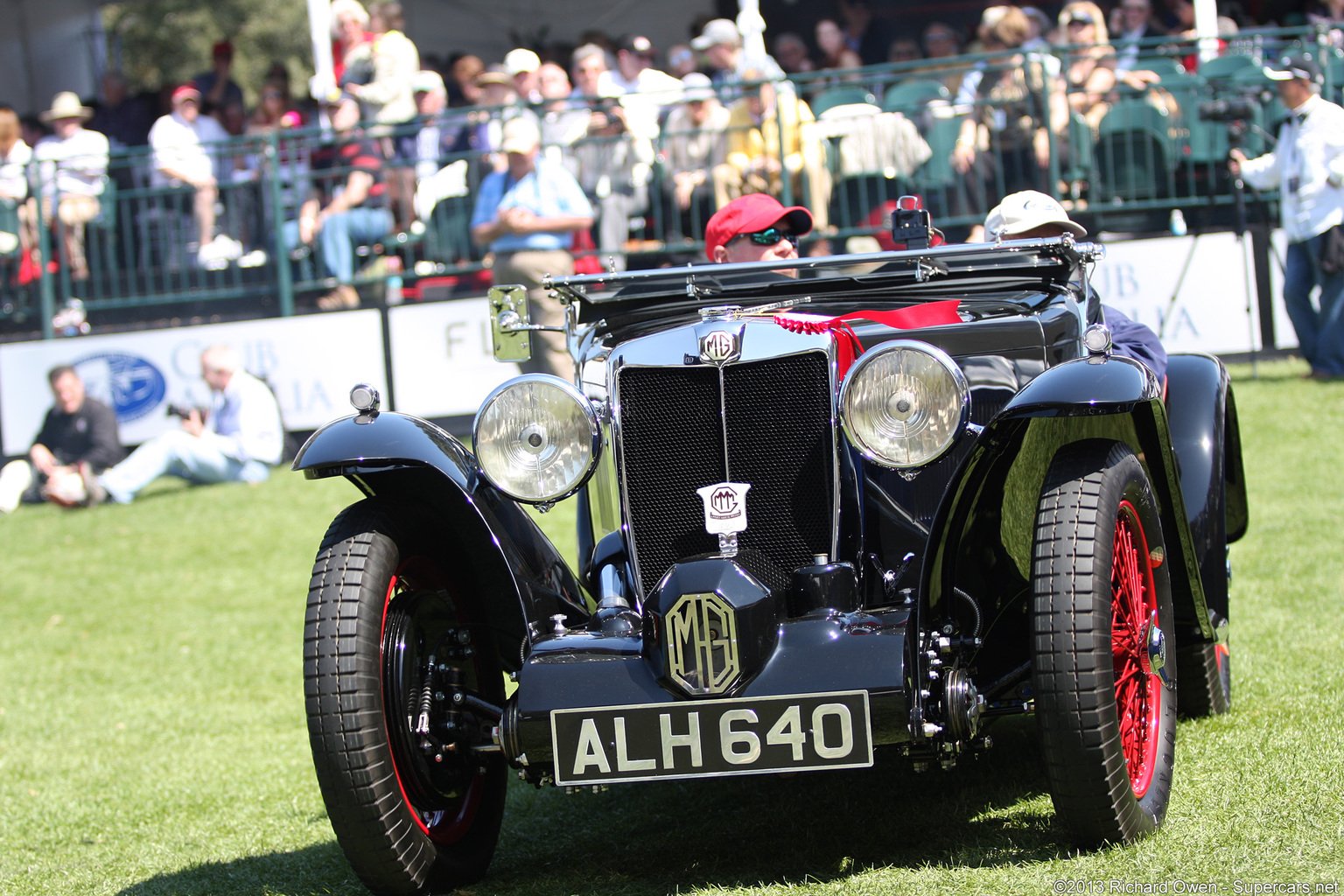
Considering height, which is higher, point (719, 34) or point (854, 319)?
point (719, 34)

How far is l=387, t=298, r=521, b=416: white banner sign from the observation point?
998 cm

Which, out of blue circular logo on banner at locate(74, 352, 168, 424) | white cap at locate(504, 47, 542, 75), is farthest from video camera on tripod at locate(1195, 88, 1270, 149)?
blue circular logo on banner at locate(74, 352, 168, 424)

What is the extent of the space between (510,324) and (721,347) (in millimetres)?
868

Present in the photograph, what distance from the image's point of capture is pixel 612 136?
10.4 metres

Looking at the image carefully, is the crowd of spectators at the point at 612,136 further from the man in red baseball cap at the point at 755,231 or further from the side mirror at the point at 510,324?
the side mirror at the point at 510,324

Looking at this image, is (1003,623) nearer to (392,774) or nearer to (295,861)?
(392,774)

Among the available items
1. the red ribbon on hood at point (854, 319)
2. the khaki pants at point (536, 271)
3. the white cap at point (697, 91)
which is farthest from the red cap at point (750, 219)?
the white cap at point (697, 91)

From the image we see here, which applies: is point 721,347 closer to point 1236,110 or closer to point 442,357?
point 442,357

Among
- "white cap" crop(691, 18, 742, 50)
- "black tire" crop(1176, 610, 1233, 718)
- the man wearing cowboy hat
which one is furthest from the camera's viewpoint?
the man wearing cowboy hat

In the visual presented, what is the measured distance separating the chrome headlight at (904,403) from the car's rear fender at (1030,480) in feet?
0.37

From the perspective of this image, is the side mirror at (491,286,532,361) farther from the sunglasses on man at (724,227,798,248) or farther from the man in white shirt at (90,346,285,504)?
the man in white shirt at (90,346,285,504)

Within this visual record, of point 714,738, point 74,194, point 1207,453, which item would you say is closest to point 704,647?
point 714,738

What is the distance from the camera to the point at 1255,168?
9312 millimetres

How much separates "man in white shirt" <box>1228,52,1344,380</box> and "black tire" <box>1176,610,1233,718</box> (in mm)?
5639
